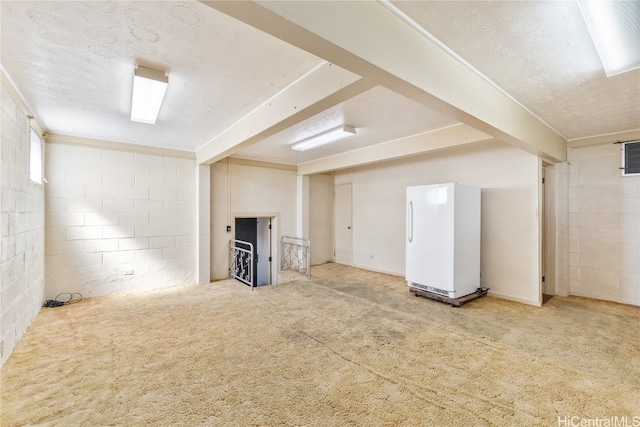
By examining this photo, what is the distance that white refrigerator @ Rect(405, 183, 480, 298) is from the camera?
12.7 ft

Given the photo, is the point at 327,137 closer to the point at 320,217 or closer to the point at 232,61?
the point at 232,61

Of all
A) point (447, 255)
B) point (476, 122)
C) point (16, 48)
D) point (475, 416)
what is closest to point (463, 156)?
point (447, 255)

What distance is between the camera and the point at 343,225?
696cm

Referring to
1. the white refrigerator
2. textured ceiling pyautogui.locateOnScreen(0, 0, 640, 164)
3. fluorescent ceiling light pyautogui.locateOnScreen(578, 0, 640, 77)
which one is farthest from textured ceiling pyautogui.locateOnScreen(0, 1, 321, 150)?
the white refrigerator

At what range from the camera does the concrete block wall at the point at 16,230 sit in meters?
2.37

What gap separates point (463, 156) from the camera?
4695 millimetres

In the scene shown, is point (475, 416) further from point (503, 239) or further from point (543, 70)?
point (503, 239)

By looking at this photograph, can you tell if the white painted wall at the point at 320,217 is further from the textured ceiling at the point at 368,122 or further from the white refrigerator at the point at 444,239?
the white refrigerator at the point at 444,239

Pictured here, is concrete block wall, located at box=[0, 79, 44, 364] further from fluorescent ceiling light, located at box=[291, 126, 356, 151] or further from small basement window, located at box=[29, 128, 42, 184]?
fluorescent ceiling light, located at box=[291, 126, 356, 151]

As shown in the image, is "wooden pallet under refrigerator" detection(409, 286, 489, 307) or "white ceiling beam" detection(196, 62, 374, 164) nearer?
"white ceiling beam" detection(196, 62, 374, 164)

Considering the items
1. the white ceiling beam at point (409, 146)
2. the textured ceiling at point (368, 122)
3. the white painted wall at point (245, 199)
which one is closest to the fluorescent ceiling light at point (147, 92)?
the textured ceiling at point (368, 122)

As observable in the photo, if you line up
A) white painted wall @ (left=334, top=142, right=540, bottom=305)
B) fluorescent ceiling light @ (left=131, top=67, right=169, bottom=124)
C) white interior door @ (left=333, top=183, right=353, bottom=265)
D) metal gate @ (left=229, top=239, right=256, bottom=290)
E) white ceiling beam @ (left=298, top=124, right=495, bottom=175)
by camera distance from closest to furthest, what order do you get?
fluorescent ceiling light @ (left=131, top=67, right=169, bottom=124) → white ceiling beam @ (left=298, top=124, right=495, bottom=175) → white painted wall @ (left=334, top=142, right=540, bottom=305) → metal gate @ (left=229, top=239, right=256, bottom=290) → white interior door @ (left=333, top=183, right=353, bottom=265)

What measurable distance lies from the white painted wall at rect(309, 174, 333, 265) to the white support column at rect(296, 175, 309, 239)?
263 mm

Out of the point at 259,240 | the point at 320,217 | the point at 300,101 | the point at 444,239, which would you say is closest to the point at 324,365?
the point at 300,101
